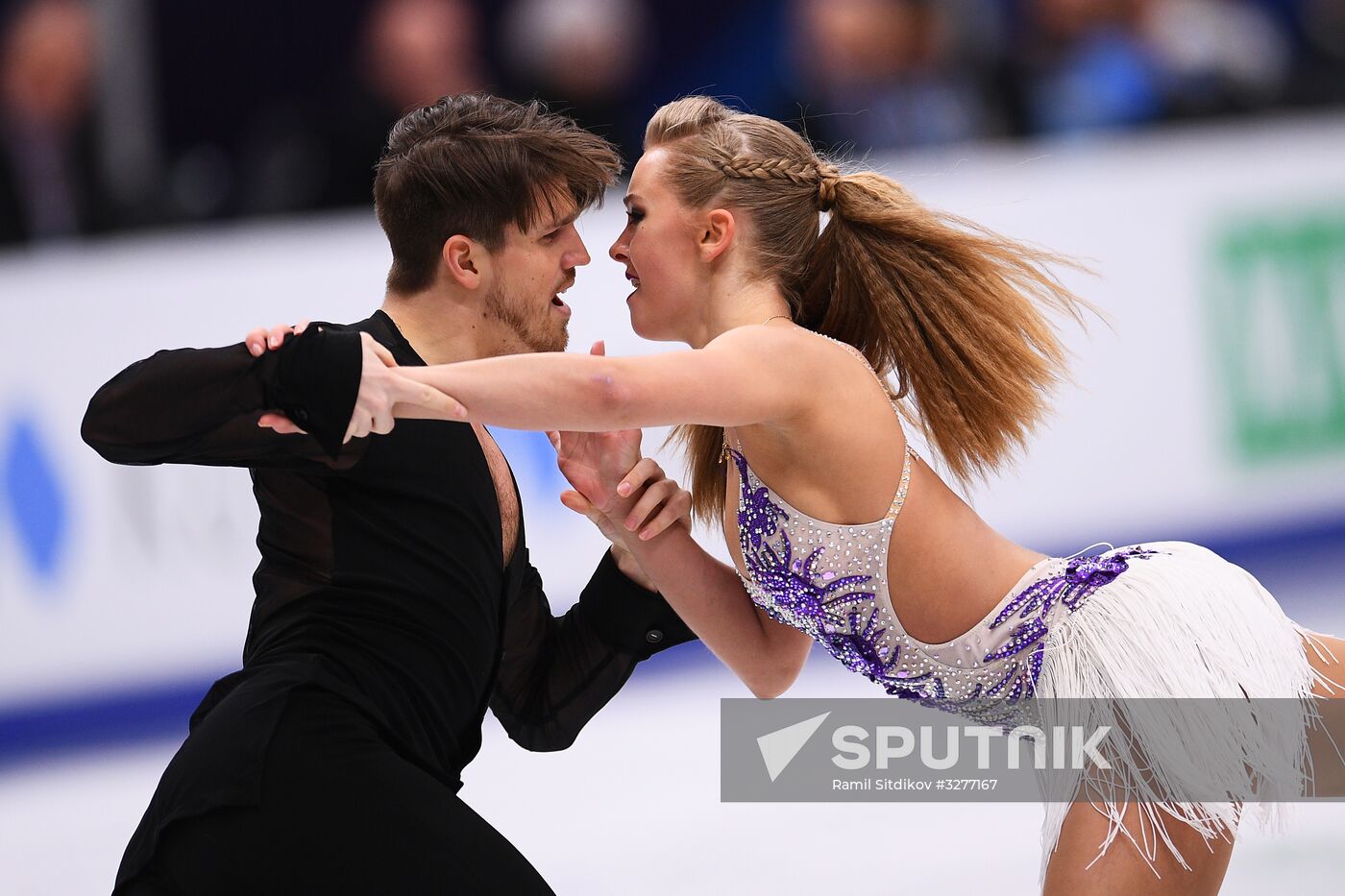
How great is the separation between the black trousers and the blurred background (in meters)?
1.88

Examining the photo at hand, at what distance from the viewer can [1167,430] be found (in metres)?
5.84

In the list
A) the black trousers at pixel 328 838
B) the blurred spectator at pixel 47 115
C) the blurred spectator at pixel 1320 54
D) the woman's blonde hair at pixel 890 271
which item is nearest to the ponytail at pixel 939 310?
the woman's blonde hair at pixel 890 271

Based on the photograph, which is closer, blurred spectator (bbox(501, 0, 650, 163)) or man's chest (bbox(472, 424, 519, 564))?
man's chest (bbox(472, 424, 519, 564))

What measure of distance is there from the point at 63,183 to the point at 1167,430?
14.0 feet

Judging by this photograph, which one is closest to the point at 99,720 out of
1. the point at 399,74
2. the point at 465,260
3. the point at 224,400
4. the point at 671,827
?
the point at 671,827

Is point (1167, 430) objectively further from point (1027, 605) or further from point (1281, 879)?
point (1027, 605)

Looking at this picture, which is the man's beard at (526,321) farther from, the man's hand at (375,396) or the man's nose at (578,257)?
the man's hand at (375,396)

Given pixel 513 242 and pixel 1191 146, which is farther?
pixel 1191 146

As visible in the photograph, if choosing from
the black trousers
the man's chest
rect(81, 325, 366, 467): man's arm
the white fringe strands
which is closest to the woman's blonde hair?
the white fringe strands

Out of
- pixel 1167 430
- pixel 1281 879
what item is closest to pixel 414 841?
pixel 1281 879

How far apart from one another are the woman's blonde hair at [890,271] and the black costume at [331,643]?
65 cm

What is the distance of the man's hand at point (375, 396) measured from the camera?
2084mm

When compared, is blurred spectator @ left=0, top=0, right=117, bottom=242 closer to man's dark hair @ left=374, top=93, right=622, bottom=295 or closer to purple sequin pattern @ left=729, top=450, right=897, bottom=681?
man's dark hair @ left=374, top=93, right=622, bottom=295

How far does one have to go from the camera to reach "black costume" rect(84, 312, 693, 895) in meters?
2.06
